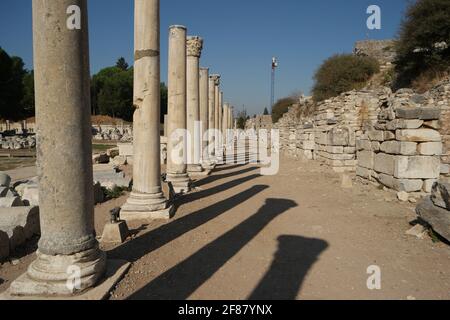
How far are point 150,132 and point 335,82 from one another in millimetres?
25163

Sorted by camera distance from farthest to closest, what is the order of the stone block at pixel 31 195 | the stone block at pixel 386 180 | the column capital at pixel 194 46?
the column capital at pixel 194 46
the stone block at pixel 386 180
the stone block at pixel 31 195

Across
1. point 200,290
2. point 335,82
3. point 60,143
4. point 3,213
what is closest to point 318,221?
point 200,290

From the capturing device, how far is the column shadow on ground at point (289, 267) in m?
4.03

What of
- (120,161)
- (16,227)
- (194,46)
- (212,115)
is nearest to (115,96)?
(212,115)

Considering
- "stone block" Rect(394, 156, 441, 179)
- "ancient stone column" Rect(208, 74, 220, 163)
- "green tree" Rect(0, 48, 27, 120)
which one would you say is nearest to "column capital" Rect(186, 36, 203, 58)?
"ancient stone column" Rect(208, 74, 220, 163)

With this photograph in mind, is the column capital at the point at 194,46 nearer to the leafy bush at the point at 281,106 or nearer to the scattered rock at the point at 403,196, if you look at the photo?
the scattered rock at the point at 403,196

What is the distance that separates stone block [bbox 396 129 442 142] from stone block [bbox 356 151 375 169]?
187 centimetres

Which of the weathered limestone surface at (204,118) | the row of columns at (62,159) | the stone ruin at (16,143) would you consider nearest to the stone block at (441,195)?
the row of columns at (62,159)

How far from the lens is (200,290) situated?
4.11 metres

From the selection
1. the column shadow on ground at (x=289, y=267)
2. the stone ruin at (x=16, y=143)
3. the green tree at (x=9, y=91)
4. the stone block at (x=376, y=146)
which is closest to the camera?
the column shadow on ground at (x=289, y=267)

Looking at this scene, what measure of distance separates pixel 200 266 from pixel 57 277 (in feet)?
5.97

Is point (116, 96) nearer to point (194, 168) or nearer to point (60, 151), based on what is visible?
point (194, 168)

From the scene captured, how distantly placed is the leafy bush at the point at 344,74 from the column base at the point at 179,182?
69.8 feet

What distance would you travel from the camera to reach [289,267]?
4.79 m
